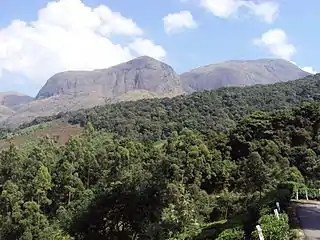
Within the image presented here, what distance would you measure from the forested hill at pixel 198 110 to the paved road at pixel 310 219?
2578 inches

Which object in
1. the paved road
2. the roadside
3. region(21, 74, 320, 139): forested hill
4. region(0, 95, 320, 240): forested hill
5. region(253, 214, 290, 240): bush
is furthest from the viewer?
region(21, 74, 320, 139): forested hill

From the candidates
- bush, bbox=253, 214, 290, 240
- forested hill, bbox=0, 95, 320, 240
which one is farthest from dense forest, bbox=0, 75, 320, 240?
bush, bbox=253, 214, 290, 240

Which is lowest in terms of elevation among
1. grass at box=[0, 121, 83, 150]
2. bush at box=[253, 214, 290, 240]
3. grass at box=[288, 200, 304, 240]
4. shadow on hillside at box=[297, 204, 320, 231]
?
shadow on hillside at box=[297, 204, 320, 231]

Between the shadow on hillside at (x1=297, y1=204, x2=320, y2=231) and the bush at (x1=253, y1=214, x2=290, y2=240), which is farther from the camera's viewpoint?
the shadow on hillside at (x1=297, y1=204, x2=320, y2=231)

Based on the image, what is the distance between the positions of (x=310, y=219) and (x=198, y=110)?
281 ft

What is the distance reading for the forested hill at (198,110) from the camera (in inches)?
3895

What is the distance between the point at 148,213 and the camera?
38.2 meters

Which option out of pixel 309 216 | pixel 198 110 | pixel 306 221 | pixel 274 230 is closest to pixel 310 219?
pixel 306 221

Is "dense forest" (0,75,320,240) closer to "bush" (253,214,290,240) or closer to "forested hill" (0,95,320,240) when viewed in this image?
"forested hill" (0,95,320,240)

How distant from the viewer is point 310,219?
2045 cm

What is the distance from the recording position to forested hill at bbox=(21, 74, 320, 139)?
98.9m

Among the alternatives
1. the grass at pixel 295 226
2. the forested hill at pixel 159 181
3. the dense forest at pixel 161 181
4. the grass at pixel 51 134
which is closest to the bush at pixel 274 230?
the grass at pixel 295 226

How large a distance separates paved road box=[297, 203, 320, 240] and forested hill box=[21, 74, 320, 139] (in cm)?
6548

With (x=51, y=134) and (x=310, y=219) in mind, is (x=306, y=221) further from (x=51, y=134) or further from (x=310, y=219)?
(x=51, y=134)
